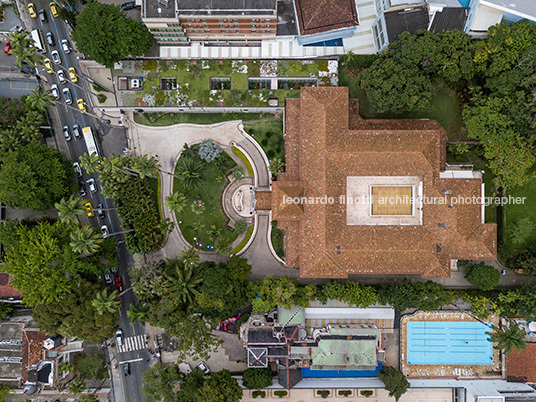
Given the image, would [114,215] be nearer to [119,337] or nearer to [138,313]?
[138,313]

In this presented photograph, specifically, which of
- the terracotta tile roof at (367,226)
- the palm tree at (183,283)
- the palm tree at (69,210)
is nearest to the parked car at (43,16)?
the palm tree at (69,210)

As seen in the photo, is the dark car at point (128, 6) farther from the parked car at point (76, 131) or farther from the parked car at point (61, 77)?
the parked car at point (76, 131)

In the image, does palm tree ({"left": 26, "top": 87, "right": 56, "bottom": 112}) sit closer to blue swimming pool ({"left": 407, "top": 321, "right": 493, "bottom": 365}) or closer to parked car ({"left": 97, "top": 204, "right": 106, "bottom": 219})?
parked car ({"left": 97, "top": 204, "right": 106, "bottom": 219})

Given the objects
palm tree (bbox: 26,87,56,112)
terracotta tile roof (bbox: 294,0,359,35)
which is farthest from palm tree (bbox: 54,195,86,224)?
terracotta tile roof (bbox: 294,0,359,35)

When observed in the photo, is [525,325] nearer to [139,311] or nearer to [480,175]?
[480,175]

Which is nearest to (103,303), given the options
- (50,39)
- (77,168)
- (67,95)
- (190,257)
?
(190,257)
